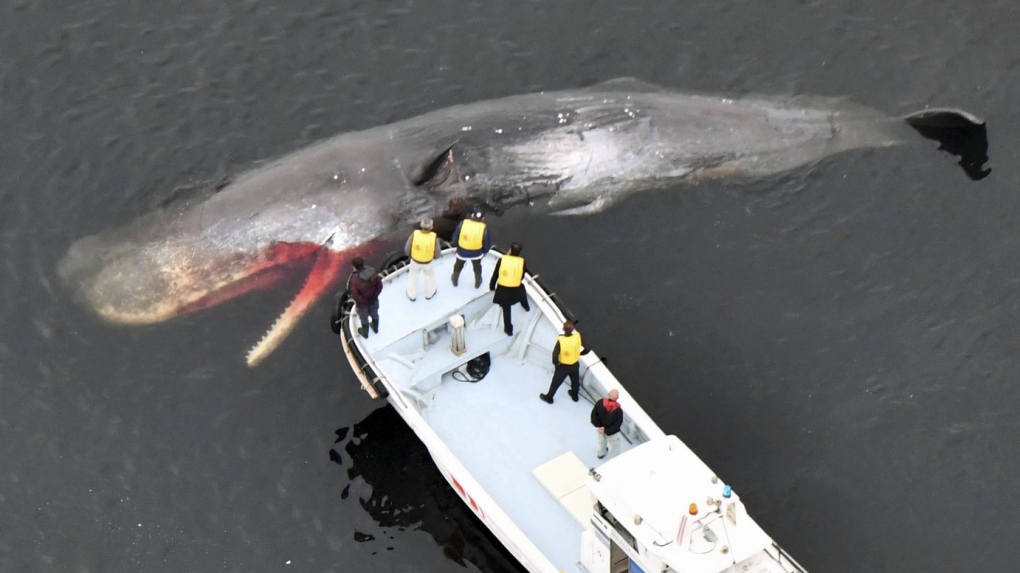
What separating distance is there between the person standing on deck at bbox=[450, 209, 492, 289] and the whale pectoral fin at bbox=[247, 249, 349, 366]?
5060mm

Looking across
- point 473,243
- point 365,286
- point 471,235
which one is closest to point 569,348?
point 473,243

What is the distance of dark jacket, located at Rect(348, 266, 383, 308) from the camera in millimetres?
31438

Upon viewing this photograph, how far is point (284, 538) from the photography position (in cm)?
3180

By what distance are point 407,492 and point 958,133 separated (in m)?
20.3

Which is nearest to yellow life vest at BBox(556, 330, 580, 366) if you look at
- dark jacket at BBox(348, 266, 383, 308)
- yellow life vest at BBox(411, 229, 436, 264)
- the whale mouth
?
yellow life vest at BBox(411, 229, 436, 264)

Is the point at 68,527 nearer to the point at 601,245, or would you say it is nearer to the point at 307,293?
the point at 307,293

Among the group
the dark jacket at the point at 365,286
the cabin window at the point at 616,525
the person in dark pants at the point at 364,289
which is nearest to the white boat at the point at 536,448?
the cabin window at the point at 616,525

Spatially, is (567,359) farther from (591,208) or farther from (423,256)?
(591,208)

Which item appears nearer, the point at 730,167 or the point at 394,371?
the point at 394,371

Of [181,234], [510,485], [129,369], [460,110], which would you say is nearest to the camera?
[510,485]

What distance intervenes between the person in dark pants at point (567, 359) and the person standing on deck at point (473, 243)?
3018mm

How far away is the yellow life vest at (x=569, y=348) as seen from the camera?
30531 mm

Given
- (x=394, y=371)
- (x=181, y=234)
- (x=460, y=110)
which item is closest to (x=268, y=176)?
(x=181, y=234)

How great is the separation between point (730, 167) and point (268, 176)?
1368 centimetres
